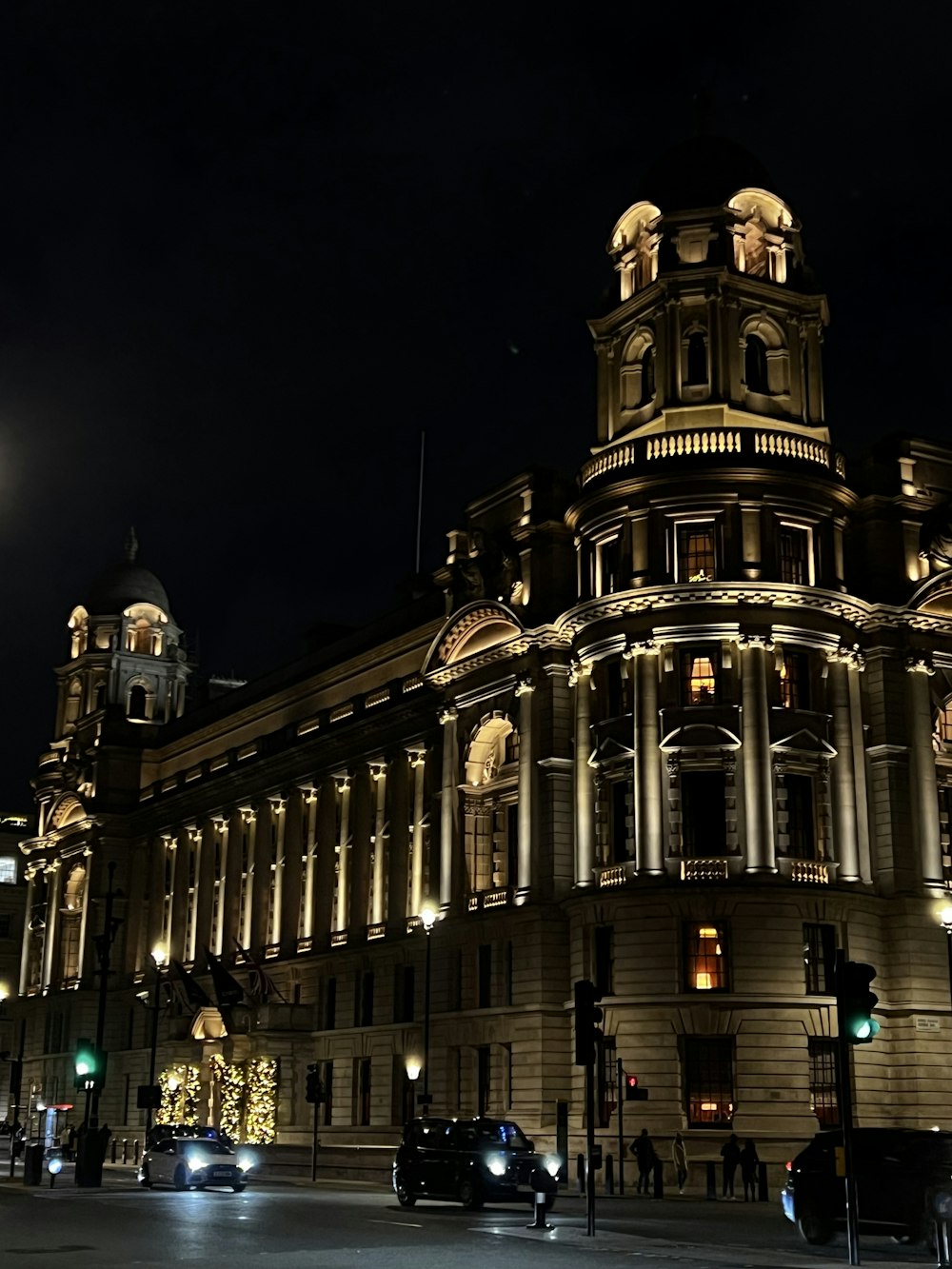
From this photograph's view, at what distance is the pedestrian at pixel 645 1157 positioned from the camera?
2046 inches

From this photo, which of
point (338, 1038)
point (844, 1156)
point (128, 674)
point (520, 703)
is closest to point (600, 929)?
point (520, 703)

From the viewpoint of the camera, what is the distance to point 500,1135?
4206cm

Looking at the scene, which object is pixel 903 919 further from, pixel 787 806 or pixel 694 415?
pixel 694 415

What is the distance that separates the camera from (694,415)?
6309 cm

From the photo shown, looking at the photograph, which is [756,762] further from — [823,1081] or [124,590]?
[124,590]

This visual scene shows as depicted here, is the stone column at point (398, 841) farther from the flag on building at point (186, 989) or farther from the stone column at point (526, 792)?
the flag on building at point (186, 989)

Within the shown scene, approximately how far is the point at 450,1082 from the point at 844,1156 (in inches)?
1610

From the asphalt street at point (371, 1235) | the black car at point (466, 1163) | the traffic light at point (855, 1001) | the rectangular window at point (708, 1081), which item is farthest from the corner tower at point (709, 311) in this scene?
the traffic light at point (855, 1001)

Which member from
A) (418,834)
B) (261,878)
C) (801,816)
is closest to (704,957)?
(801,816)

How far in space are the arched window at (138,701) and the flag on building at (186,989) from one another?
23934 millimetres

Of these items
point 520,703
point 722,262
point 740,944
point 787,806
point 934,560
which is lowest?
point 740,944

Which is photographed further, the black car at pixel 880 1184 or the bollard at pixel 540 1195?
the bollard at pixel 540 1195

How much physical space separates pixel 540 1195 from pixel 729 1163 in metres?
17.1

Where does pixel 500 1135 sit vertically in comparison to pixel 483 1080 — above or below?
below
